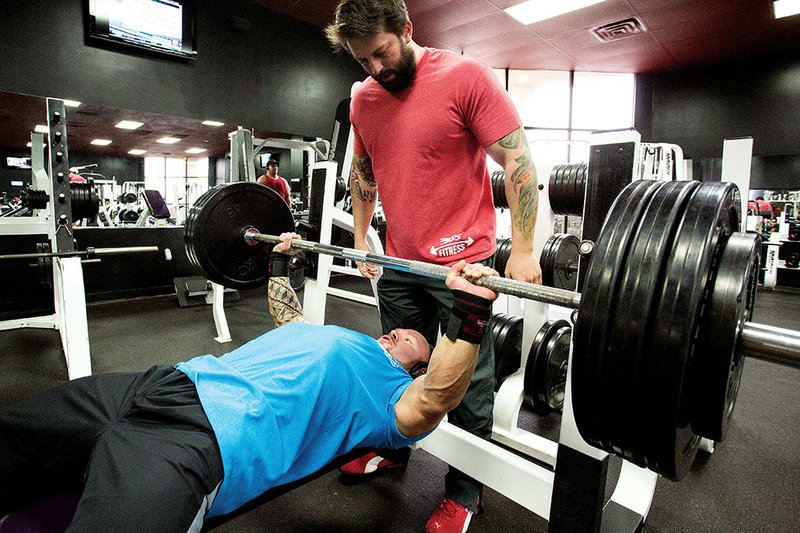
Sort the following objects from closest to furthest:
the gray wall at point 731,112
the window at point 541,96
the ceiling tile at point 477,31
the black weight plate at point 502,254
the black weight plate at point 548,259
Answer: the black weight plate at point 548,259
the black weight plate at point 502,254
the ceiling tile at point 477,31
the gray wall at point 731,112
the window at point 541,96

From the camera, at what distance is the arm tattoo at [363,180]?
1.55m

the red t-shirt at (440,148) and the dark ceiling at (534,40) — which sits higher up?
the dark ceiling at (534,40)

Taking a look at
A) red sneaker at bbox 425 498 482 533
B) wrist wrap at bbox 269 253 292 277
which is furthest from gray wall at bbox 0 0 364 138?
red sneaker at bbox 425 498 482 533

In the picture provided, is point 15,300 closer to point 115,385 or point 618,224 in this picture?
point 115,385

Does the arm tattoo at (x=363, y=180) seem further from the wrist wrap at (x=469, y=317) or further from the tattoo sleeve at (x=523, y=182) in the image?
the wrist wrap at (x=469, y=317)

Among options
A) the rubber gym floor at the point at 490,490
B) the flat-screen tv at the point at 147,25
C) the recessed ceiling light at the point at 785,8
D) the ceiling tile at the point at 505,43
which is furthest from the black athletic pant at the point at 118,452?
the recessed ceiling light at the point at 785,8

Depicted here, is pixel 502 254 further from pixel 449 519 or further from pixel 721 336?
pixel 721 336

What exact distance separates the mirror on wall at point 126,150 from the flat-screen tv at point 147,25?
0.53 metres

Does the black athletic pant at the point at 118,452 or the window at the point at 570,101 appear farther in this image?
the window at the point at 570,101

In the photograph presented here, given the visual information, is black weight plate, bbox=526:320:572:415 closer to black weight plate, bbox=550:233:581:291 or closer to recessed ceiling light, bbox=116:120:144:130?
black weight plate, bbox=550:233:581:291

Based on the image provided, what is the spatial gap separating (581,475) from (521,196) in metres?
0.67

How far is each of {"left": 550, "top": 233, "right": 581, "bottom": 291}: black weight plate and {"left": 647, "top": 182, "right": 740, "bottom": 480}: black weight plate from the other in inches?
65.4

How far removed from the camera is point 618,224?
66 cm

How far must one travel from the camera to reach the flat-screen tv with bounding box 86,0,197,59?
11.1 feet
